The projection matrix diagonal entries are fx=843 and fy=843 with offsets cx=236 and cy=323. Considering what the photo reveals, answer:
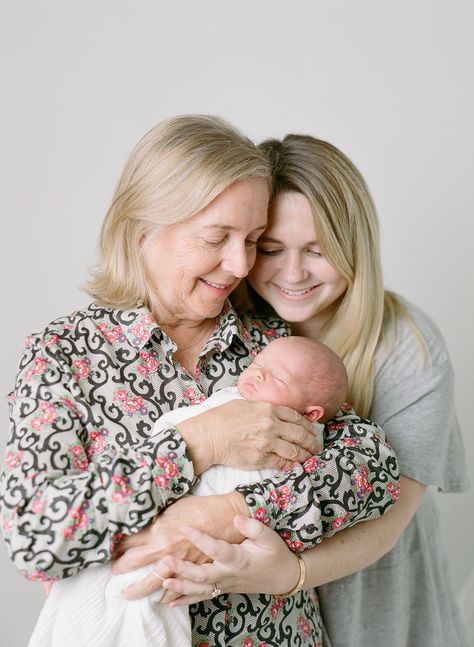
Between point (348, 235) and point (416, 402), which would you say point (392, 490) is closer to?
point (416, 402)

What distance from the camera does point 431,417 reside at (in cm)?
242

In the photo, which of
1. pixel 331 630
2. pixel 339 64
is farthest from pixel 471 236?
pixel 331 630

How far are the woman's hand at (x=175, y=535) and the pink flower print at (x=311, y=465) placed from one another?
0.19 meters

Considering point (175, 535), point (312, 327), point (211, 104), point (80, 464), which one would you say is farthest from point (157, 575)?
point (211, 104)

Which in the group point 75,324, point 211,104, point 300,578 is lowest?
point 300,578

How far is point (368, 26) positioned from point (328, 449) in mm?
2103

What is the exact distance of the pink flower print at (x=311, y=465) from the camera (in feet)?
6.44

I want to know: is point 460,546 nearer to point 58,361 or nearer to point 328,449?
point 328,449

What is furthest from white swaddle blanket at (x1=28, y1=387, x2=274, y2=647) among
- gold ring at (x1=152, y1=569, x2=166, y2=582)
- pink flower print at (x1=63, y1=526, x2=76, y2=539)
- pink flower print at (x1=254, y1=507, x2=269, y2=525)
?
pink flower print at (x1=254, y1=507, x2=269, y2=525)

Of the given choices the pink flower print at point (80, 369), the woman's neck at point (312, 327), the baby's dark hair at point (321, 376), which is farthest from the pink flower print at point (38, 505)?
the woman's neck at point (312, 327)

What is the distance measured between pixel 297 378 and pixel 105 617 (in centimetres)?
70

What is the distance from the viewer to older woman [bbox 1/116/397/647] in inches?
69.4

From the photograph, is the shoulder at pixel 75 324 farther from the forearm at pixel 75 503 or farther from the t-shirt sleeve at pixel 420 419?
the t-shirt sleeve at pixel 420 419

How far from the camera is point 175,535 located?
5.97ft
